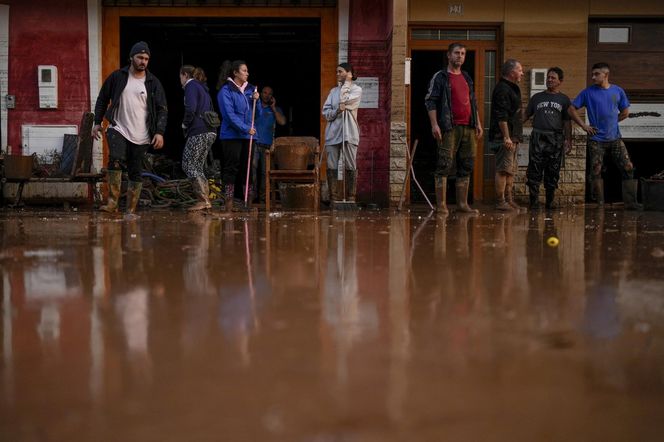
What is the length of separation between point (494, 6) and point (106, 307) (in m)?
11.6

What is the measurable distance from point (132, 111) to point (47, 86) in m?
5.38

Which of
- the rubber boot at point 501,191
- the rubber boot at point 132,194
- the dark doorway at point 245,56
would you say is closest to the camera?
the rubber boot at point 132,194

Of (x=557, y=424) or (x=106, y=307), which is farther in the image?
(x=106, y=307)

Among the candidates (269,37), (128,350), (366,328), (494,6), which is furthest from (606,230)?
(269,37)

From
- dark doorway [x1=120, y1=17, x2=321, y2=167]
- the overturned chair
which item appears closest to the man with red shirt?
the overturned chair

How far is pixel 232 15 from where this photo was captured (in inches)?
556

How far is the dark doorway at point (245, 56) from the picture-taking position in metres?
17.4

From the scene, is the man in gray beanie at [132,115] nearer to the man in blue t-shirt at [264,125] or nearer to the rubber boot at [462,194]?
the rubber boot at [462,194]

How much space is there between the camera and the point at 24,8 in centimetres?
1380

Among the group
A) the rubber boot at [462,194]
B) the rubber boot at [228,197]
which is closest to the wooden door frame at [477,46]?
the rubber boot at [462,194]

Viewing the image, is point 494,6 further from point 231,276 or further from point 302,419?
point 302,419

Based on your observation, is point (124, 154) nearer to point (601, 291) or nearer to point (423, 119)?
point (601, 291)

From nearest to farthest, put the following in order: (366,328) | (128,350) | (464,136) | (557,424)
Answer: (557,424) → (128,350) → (366,328) → (464,136)

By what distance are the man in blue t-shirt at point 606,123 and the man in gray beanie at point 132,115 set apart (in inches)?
216
